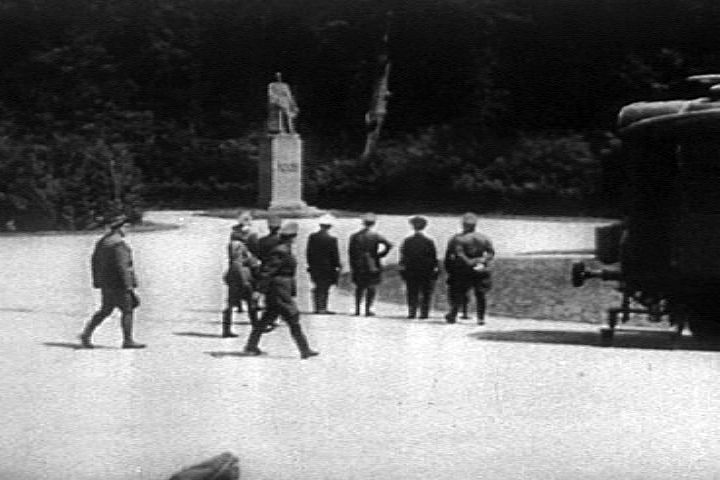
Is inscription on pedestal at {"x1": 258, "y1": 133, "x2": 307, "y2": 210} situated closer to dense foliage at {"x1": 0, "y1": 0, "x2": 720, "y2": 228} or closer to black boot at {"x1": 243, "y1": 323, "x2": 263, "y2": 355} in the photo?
black boot at {"x1": 243, "y1": 323, "x2": 263, "y2": 355}

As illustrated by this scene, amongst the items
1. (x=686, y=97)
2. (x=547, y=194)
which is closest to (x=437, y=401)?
(x=547, y=194)

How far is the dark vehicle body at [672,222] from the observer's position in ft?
30.4

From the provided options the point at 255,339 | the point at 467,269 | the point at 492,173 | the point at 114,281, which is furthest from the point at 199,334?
the point at 467,269

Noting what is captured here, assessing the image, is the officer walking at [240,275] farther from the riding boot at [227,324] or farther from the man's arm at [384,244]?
the man's arm at [384,244]

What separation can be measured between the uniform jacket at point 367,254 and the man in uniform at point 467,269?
0.58 meters

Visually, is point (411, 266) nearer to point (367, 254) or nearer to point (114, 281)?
point (367, 254)

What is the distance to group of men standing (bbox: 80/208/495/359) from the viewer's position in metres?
7.19

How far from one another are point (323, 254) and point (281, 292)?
2972 mm

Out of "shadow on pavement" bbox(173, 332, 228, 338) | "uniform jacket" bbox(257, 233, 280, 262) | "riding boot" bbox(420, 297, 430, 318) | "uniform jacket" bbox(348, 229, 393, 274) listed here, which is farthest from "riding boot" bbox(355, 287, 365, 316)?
"shadow on pavement" bbox(173, 332, 228, 338)

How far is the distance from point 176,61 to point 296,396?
1.87m

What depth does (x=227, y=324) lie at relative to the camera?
27.1 feet

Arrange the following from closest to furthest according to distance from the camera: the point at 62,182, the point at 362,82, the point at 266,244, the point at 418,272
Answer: the point at 362,82 → the point at 266,244 → the point at 62,182 → the point at 418,272

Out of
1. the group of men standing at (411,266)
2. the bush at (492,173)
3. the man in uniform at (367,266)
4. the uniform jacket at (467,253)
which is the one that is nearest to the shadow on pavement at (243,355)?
the bush at (492,173)

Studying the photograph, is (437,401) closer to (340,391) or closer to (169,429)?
(340,391)
